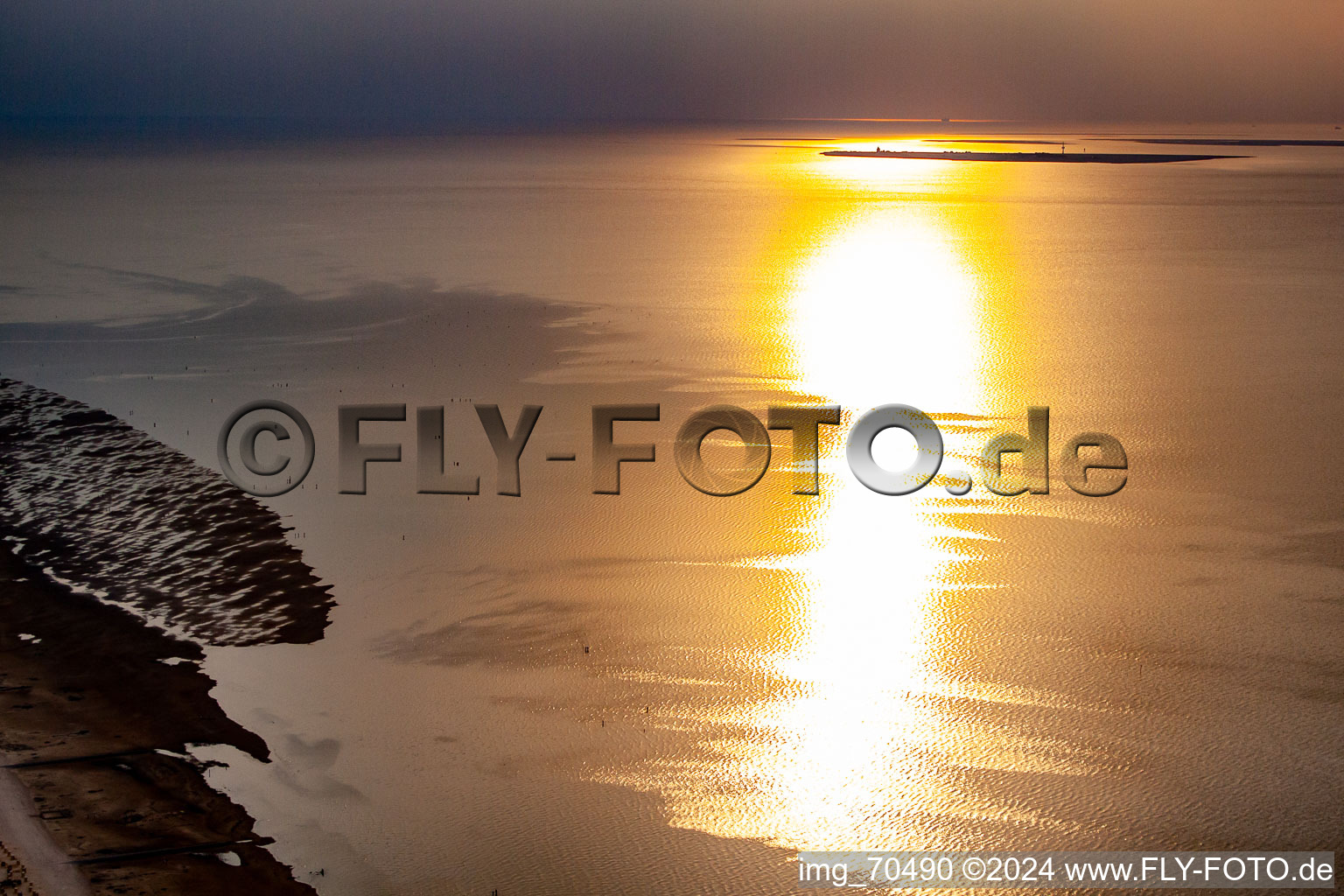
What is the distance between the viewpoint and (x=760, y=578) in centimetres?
877

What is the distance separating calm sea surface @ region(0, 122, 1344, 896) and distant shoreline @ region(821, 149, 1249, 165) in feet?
118

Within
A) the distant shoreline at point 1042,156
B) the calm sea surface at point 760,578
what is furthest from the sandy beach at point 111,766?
the distant shoreline at point 1042,156

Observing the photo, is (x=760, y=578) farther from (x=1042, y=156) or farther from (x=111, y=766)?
(x=1042, y=156)

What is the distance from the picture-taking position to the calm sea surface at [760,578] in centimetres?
606

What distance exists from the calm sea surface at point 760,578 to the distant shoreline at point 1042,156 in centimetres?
3597

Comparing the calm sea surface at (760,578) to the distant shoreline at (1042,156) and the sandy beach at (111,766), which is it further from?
the distant shoreline at (1042,156)

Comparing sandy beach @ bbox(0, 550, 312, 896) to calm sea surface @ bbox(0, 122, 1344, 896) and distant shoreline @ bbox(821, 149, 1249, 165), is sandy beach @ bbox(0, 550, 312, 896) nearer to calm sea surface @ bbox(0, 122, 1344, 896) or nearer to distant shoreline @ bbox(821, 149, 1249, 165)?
calm sea surface @ bbox(0, 122, 1344, 896)

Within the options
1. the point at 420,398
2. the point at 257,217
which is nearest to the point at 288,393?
the point at 420,398

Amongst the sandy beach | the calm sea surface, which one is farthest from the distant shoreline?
the sandy beach

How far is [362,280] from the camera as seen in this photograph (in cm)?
2097

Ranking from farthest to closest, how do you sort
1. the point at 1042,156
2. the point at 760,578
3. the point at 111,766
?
the point at 1042,156 < the point at 760,578 < the point at 111,766

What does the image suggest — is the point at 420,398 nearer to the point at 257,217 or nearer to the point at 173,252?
the point at 173,252

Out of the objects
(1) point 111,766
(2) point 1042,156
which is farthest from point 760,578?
(2) point 1042,156

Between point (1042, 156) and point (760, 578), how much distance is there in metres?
55.8
